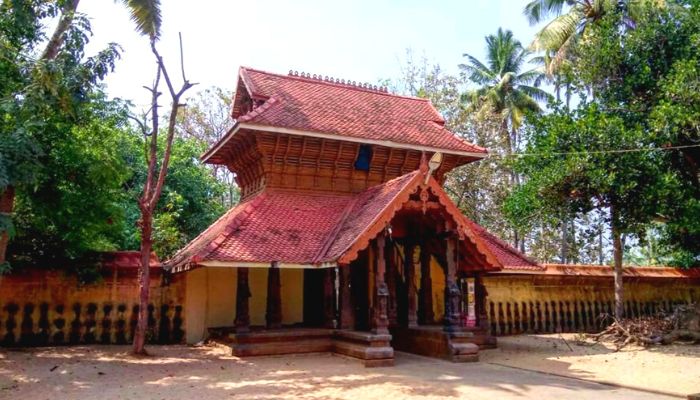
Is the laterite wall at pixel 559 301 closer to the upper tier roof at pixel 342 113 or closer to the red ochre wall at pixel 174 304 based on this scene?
the red ochre wall at pixel 174 304

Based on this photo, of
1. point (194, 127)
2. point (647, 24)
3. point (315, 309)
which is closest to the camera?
point (315, 309)

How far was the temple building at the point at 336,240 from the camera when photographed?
1034 centimetres

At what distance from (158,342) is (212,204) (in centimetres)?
932

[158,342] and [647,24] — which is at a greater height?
[647,24]

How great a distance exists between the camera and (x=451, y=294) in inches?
414

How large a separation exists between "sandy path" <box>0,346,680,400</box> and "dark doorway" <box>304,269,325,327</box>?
8.73 feet

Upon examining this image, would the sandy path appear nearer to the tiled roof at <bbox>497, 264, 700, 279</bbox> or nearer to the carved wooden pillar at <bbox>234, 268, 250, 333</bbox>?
the carved wooden pillar at <bbox>234, 268, 250, 333</bbox>

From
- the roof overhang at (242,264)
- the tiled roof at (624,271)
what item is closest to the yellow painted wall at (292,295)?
the roof overhang at (242,264)

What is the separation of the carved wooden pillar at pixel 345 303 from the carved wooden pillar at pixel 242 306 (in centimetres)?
191

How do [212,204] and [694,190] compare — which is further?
[212,204]

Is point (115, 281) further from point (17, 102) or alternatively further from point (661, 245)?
point (661, 245)

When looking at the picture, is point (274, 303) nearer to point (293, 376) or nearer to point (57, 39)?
point (293, 376)

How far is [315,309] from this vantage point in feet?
44.4

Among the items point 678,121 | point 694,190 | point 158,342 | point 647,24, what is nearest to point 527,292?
point 694,190
